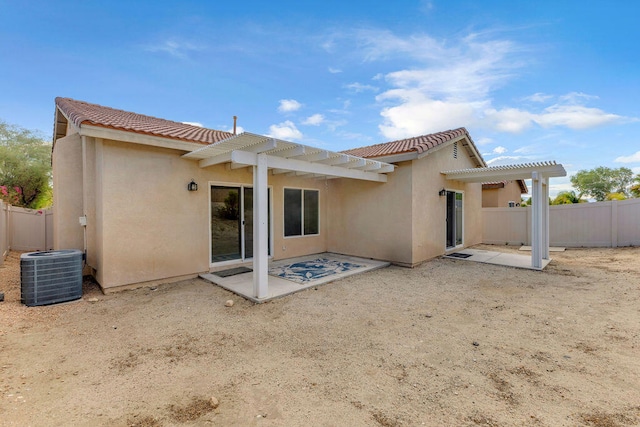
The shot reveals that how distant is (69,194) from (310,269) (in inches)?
277

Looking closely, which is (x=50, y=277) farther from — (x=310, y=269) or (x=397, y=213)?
(x=397, y=213)

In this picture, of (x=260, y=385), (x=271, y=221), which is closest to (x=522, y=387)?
(x=260, y=385)

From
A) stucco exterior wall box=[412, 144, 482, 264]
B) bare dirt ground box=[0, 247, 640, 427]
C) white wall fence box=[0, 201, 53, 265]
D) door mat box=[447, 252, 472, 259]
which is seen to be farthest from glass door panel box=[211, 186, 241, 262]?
white wall fence box=[0, 201, 53, 265]

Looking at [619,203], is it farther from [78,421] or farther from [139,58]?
[139,58]

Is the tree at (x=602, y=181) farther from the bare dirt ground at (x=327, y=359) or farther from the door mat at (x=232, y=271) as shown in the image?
the door mat at (x=232, y=271)

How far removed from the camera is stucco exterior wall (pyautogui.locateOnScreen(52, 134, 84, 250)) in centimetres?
756

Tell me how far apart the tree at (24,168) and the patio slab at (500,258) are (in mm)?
27434

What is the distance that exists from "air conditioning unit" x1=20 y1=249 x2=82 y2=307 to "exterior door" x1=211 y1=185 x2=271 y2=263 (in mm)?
3068

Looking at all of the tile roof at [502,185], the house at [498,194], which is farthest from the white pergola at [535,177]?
the house at [498,194]

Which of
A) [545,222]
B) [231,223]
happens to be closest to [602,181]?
[545,222]

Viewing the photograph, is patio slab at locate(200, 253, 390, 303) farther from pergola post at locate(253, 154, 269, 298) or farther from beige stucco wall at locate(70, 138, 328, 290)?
beige stucco wall at locate(70, 138, 328, 290)

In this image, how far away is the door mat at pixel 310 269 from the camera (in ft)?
25.0

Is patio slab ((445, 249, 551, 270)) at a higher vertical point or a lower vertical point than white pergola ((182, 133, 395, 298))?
lower

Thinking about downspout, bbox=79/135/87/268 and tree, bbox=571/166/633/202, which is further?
tree, bbox=571/166/633/202
